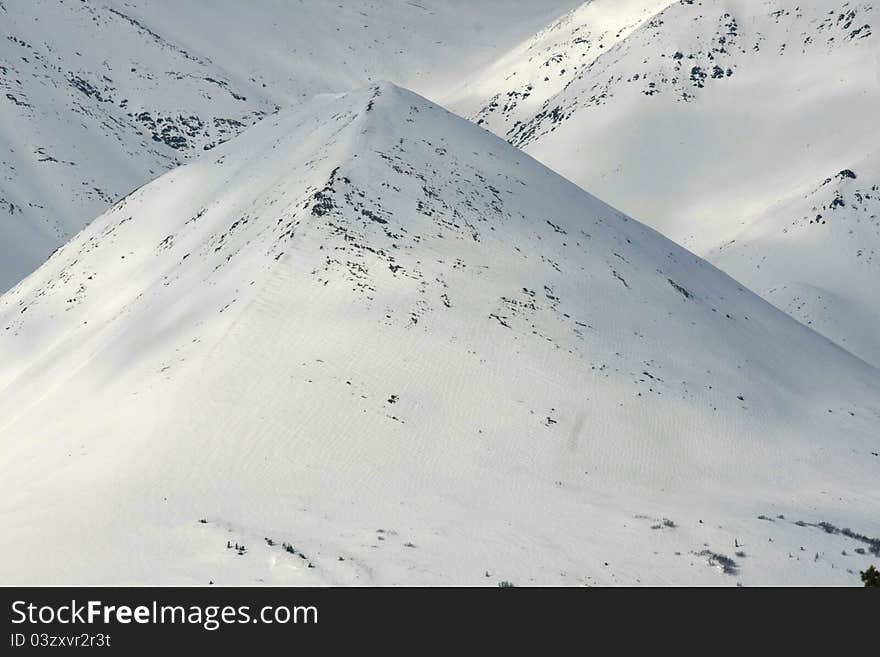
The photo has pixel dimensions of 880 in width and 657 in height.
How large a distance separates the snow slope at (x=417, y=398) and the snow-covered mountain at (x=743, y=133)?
2124 inches

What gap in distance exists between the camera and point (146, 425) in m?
30.7

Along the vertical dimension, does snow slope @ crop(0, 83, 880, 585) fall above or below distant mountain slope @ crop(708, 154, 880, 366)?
below

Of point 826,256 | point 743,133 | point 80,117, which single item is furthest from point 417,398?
point 80,117

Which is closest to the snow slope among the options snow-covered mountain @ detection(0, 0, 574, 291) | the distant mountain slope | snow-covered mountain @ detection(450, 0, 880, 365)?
the distant mountain slope

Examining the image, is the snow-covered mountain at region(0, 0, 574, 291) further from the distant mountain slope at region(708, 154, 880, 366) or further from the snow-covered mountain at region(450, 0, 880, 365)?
the distant mountain slope at region(708, 154, 880, 366)

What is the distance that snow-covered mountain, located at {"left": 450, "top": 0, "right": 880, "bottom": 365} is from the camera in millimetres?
109062

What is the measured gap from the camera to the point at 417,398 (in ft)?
110

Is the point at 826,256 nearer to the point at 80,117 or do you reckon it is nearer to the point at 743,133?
the point at 743,133

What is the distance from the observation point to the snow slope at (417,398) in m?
23.9

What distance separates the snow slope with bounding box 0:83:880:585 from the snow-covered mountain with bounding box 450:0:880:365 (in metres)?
54.0

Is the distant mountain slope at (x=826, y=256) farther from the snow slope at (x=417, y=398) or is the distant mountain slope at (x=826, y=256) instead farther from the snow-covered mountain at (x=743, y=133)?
the snow slope at (x=417, y=398)

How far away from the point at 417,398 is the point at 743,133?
125 m
